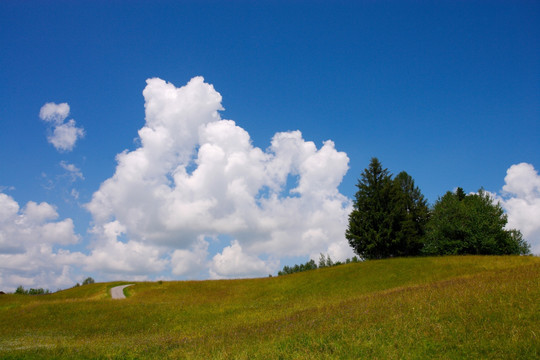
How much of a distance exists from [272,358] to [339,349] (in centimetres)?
220

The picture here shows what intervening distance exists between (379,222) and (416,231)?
7.37 meters

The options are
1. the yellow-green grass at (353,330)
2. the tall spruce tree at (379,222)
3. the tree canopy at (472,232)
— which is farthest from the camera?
the tall spruce tree at (379,222)

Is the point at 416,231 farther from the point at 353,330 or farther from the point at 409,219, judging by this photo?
the point at 353,330

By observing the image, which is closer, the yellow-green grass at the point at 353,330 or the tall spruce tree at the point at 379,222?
the yellow-green grass at the point at 353,330

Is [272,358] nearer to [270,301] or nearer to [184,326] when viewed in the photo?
[184,326]

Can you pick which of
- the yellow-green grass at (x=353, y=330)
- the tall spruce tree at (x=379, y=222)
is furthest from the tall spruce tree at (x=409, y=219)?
the yellow-green grass at (x=353, y=330)

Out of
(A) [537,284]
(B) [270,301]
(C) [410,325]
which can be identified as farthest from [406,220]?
(C) [410,325]

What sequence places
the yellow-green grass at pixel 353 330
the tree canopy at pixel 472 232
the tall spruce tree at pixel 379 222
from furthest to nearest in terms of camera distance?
the tall spruce tree at pixel 379 222
the tree canopy at pixel 472 232
the yellow-green grass at pixel 353 330

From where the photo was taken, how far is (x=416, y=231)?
53.5m

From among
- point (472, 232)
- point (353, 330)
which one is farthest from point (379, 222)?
point (353, 330)

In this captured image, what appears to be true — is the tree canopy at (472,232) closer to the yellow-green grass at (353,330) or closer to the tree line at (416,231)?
the tree line at (416,231)

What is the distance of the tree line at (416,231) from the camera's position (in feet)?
156


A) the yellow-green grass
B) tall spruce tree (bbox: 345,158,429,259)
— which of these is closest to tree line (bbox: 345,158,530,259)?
tall spruce tree (bbox: 345,158,429,259)

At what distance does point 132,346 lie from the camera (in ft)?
48.4
